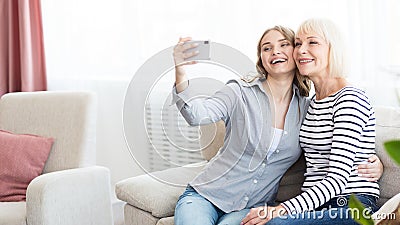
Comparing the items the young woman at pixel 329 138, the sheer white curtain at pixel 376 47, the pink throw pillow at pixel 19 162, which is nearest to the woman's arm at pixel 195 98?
the young woman at pixel 329 138

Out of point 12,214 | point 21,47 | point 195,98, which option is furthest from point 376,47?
point 21,47

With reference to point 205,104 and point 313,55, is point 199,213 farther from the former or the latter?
point 313,55

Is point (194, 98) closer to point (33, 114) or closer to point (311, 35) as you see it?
point (311, 35)

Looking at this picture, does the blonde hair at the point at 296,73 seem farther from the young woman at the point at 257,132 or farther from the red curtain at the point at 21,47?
the red curtain at the point at 21,47

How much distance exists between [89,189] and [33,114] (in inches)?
21.7

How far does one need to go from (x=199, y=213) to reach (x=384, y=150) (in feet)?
2.06

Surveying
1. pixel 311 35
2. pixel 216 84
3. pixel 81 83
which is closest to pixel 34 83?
pixel 81 83

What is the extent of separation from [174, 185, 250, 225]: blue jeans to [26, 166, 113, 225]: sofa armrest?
0.64 metres

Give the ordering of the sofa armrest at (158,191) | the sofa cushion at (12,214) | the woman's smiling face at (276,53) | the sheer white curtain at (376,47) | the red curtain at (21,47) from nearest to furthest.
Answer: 1. the woman's smiling face at (276,53)
2. the sofa armrest at (158,191)
3. the sheer white curtain at (376,47)
4. the sofa cushion at (12,214)
5. the red curtain at (21,47)

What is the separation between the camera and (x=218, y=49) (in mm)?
1942

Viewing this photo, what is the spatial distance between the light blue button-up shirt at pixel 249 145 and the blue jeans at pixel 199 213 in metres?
0.03

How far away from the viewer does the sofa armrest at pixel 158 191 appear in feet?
7.23

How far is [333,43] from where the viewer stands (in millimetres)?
1995

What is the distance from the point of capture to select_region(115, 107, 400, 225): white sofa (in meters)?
1.99
